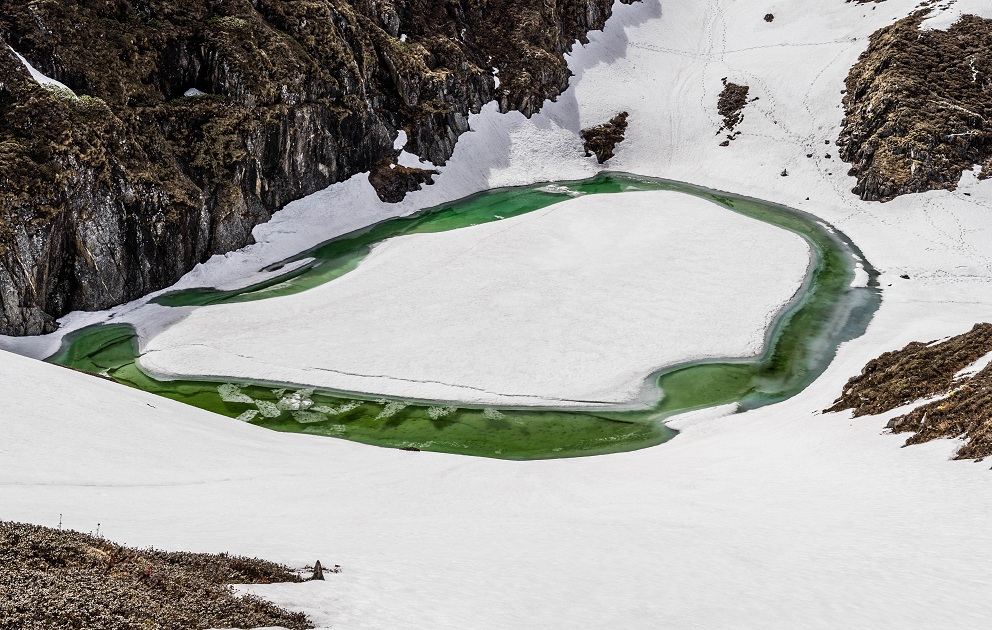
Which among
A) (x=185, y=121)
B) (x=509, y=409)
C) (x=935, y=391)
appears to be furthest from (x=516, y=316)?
(x=185, y=121)

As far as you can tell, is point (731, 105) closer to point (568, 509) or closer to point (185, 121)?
point (185, 121)

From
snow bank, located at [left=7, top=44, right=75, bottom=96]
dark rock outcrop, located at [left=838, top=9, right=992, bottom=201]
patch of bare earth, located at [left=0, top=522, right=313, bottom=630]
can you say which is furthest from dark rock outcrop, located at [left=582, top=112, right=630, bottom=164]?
patch of bare earth, located at [left=0, top=522, right=313, bottom=630]

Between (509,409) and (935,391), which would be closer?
(935,391)

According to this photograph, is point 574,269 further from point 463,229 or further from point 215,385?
point 215,385

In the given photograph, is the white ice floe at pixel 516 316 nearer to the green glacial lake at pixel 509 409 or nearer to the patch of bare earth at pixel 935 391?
the green glacial lake at pixel 509 409

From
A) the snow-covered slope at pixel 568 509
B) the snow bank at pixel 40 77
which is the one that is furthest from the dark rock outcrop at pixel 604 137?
the snow bank at pixel 40 77

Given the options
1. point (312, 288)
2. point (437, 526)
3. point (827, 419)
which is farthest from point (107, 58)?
point (827, 419)

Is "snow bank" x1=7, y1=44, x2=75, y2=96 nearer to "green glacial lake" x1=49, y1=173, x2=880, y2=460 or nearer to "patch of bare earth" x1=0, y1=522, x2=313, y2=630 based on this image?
"green glacial lake" x1=49, y1=173, x2=880, y2=460

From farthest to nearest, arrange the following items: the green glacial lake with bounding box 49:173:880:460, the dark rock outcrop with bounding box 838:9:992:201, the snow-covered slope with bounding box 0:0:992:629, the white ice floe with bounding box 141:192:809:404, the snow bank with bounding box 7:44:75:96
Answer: the dark rock outcrop with bounding box 838:9:992:201 < the snow bank with bounding box 7:44:75:96 < the white ice floe with bounding box 141:192:809:404 < the green glacial lake with bounding box 49:173:880:460 < the snow-covered slope with bounding box 0:0:992:629
